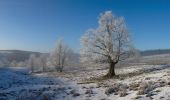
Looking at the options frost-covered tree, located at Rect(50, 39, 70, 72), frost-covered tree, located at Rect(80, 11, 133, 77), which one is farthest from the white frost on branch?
frost-covered tree, located at Rect(50, 39, 70, 72)

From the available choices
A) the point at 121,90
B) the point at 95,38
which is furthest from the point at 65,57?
the point at 121,90

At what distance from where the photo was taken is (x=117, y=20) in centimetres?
3959

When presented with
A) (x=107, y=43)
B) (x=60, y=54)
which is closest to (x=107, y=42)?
(x=107, y=43)

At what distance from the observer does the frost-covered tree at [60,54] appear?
255ft

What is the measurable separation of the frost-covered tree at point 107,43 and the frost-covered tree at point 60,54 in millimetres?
37624

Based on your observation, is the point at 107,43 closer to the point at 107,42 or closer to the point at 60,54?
the point at 107,42

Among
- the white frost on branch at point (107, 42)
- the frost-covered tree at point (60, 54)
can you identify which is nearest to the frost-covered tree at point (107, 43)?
the white frost on branch at point (107, 42)

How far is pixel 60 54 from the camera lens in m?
78.6

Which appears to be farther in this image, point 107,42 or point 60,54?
point 60,54

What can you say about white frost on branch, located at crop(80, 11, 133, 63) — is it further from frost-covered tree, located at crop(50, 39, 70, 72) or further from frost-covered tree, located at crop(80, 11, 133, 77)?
frost-covered tree, located at crop(50, 39, 70, 72)

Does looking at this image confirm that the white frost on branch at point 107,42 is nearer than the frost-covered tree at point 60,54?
Yes

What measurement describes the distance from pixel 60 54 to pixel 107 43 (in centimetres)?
4140

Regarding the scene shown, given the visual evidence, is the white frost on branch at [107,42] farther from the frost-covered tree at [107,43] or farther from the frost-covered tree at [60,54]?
the frost-covered tree at [60,54]

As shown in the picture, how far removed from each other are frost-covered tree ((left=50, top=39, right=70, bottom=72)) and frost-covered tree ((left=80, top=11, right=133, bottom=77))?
123 ft
